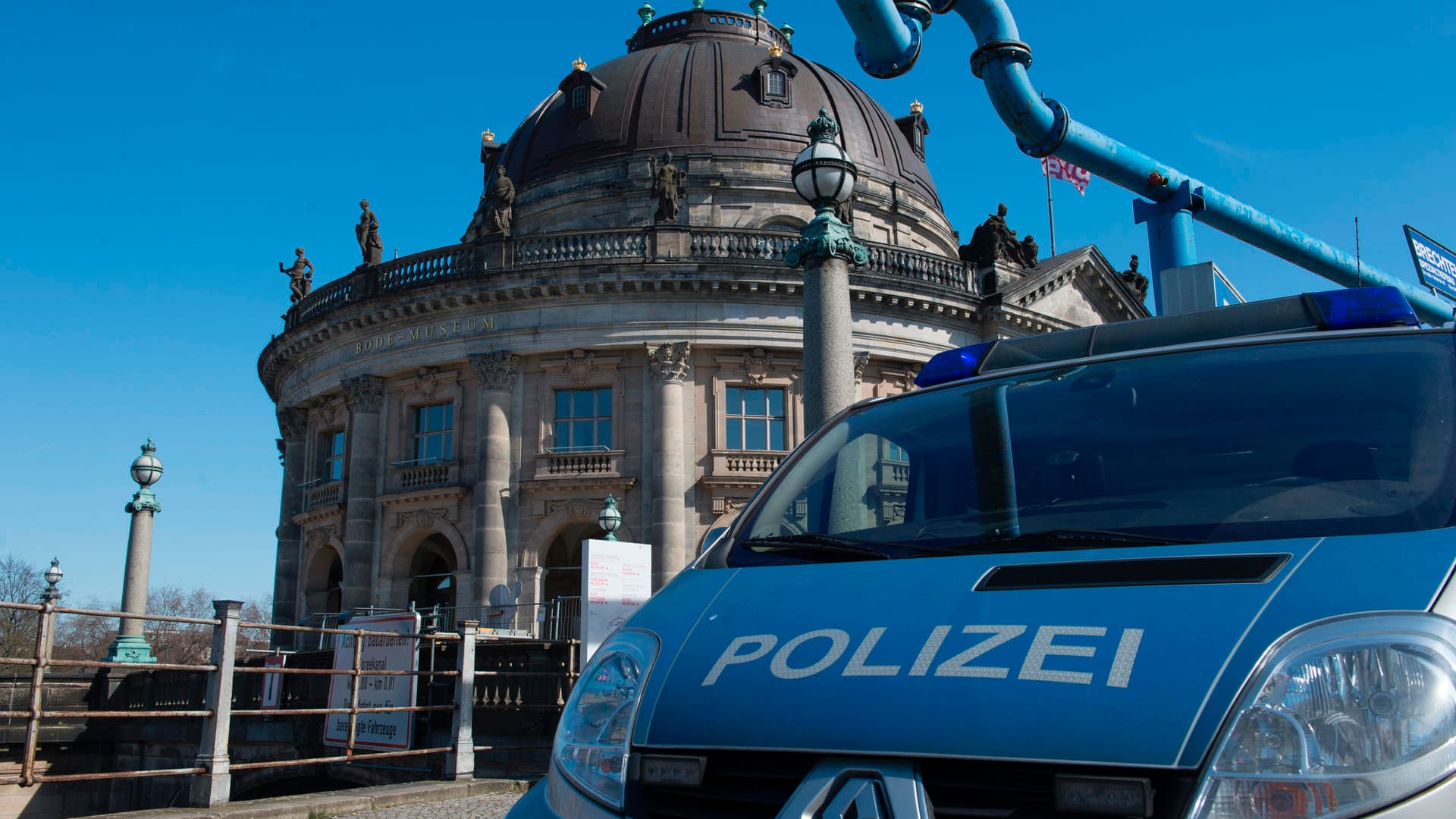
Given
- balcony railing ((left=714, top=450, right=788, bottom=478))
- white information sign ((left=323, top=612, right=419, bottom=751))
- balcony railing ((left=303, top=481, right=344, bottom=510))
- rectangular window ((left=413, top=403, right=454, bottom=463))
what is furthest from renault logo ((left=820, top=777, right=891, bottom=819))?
balcony railing ((left=303, top=481, right=344, bottom=510))

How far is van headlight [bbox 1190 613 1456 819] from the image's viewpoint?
2059 millimetres

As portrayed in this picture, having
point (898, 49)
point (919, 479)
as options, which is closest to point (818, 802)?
point (919, 479)

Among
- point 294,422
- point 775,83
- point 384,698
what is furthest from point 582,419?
point 384,698

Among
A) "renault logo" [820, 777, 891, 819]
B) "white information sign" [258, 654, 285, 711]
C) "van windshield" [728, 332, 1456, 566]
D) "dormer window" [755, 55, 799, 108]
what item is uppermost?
"dormer window" [755, 55, 799, 108]

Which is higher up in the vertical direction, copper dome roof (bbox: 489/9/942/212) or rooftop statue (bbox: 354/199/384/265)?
copper dome roof (bbox: 489/9/942/212)

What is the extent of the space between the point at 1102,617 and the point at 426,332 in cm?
3191

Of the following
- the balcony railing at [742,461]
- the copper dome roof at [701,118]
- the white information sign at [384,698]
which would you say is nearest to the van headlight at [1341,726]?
the white information sign at [384,698]

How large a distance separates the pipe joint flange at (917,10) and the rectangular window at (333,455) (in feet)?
94.1

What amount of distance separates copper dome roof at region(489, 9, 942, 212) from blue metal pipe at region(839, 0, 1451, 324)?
2547 cm

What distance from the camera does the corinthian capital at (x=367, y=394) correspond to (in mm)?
A: 33719

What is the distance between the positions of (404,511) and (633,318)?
8.61 m

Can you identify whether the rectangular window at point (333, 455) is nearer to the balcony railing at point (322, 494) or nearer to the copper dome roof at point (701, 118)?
the balcony railing at point (322, 494)

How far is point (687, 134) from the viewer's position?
3884 cm

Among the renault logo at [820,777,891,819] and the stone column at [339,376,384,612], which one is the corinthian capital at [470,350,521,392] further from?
the renault logo at [820,777,891,819]
